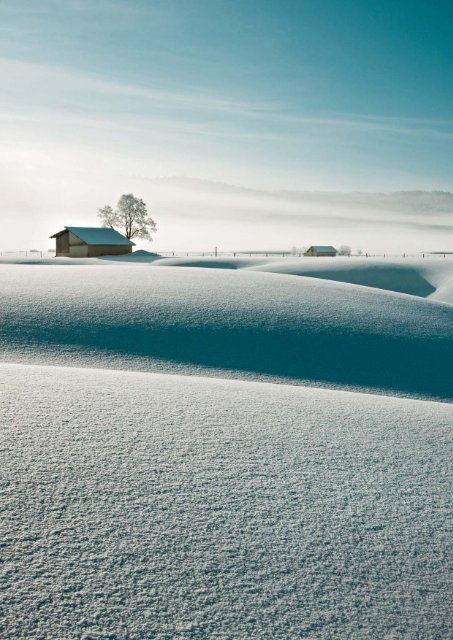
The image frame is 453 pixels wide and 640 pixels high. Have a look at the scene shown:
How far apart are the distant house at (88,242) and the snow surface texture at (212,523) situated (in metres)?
47.6

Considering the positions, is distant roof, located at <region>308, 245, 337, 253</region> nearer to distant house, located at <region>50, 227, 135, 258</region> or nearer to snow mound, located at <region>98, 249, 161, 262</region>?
snow mound, located at <region>98, 249, 161, 262</region>

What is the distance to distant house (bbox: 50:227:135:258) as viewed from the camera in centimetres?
5138

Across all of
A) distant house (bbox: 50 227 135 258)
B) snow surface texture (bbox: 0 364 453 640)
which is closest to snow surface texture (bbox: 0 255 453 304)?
distant house (bbox: 50 227 135 258)

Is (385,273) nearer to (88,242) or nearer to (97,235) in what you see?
(88,242)


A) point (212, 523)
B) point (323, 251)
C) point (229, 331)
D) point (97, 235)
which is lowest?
point (212, 523)

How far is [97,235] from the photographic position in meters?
53.1


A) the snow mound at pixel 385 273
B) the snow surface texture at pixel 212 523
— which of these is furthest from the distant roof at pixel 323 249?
the snow surface texture at pixel 212 523

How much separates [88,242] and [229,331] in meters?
41.9

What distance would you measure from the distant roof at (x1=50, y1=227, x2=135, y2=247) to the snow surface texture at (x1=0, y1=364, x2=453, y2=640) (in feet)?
157

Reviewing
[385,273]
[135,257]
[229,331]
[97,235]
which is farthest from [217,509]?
[97,235]

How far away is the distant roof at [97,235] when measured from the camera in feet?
169

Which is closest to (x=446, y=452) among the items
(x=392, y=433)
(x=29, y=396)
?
(x=392, y=433)

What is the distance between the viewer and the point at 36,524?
11.4 ft

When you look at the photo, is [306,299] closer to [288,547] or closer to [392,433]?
[392,433]
